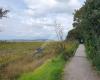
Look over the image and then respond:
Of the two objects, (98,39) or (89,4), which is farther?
(89,4)

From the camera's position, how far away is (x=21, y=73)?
73.2 feet

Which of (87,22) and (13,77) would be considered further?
(87,22)

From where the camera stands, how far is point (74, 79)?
61.9 ft

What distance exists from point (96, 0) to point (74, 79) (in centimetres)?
604

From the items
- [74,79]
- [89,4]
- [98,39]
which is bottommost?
[74,79]

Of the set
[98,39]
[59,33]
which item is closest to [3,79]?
[98,39]

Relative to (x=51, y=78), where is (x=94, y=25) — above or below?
above

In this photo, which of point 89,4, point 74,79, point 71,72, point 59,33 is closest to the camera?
point 74,79

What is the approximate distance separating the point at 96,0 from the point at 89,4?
111 cm

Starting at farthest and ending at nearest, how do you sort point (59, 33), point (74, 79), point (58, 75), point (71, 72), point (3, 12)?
1. point (3, 12)
2. point (59, 33)
3. point (71, 72)
4. point (58, 75)
5. point (74, 79)

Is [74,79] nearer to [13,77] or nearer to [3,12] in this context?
[13,77]

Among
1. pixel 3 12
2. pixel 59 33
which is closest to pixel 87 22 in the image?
pixel 59 33

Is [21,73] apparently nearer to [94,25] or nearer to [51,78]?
[51,78]

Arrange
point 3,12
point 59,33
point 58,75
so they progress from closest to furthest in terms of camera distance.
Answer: point 58,75
point 59,33
point 3,12
